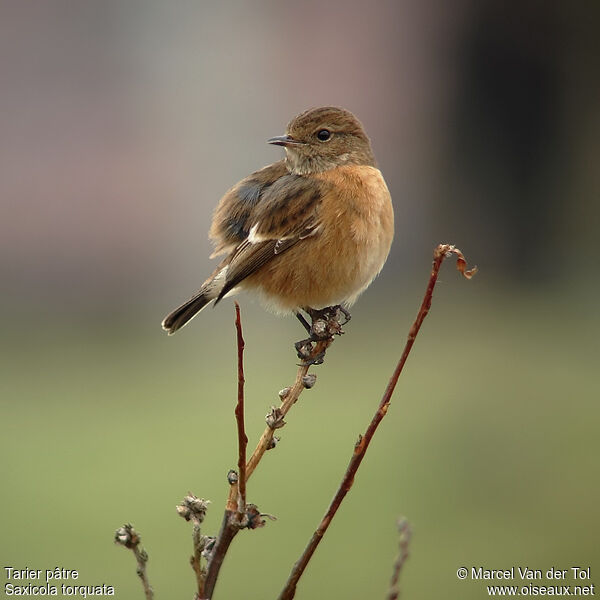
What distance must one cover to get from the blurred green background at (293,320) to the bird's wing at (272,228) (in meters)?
4.17

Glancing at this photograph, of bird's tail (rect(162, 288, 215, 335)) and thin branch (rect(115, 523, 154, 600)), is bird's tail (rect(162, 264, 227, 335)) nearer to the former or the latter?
bird's tail (rect(162, 288, 215, 335))

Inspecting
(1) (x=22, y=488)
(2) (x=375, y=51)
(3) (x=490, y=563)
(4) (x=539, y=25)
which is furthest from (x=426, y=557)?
(4) (x=539, y=25)

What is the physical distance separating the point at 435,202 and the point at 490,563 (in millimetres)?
12658

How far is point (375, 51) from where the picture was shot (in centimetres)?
2091

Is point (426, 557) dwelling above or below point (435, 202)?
below

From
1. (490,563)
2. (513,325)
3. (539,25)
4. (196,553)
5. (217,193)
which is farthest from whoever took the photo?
(539,25)

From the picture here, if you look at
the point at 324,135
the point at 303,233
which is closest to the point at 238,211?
the point at 303,233

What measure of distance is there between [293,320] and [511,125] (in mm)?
7326

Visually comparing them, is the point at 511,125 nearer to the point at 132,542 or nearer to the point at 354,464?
the point at 354,464

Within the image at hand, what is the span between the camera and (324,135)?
5.24m

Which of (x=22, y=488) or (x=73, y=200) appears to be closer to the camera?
(x=22, y=488)

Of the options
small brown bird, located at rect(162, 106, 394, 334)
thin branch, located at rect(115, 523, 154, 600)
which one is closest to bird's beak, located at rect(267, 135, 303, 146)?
small brown bird, located at rect(162, 106, 394, 334)

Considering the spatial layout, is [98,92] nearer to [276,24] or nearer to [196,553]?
[276,24]

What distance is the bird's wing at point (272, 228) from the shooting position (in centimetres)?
491
